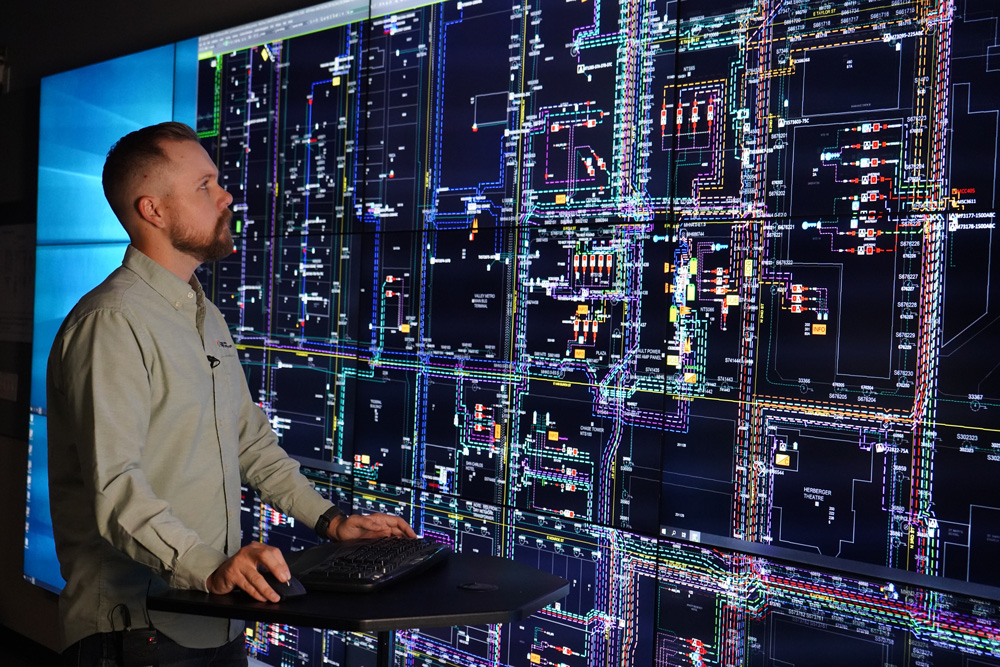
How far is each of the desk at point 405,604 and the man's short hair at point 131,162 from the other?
0.89 m

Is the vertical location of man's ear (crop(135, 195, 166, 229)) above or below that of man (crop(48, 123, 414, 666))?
above

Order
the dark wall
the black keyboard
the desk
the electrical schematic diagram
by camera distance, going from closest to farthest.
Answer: the desk < the black keyboard < the electrical schematic diagram < the dark wall

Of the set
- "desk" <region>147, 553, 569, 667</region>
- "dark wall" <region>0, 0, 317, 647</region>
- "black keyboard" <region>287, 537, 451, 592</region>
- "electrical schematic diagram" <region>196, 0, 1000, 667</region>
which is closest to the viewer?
"desk" <region>147, 553, 569, 667</region>

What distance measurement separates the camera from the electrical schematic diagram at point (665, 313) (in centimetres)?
179

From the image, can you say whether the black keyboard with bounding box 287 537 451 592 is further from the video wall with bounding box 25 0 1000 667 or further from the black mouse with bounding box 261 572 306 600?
the video wall with bounding box 25 0 1000 667

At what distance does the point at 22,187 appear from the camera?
404 cm

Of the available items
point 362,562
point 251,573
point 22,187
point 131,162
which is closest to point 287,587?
point 251,573

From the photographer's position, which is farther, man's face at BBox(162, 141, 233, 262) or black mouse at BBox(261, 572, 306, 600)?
man's face at BBox(162, 141, 233, 262)

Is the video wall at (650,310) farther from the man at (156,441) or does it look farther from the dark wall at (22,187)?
the dark wall at (22,187)

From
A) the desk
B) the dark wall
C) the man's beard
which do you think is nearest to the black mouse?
the desk

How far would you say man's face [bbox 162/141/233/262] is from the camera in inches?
72.1

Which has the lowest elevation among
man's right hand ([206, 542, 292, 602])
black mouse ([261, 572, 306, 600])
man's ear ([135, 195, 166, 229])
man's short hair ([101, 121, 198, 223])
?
black mouse ([261, 572, 306, 600])

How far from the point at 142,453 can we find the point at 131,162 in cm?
63

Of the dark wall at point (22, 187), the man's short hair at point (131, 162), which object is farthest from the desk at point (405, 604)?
the dark wall at point (22, 187)
